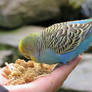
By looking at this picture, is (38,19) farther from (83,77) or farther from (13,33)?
(83,77)

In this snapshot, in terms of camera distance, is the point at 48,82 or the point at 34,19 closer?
the point at 48,82

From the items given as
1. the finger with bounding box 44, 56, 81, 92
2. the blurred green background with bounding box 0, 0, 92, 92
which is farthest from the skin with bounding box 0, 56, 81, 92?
the blurred green background with bounding box 0, 0, 92, 92

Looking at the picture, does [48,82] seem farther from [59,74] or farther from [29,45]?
[29,45]

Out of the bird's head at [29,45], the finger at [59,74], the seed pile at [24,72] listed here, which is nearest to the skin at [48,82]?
the finger at [59,74]

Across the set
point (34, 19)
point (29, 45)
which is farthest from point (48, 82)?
point (34, 19)

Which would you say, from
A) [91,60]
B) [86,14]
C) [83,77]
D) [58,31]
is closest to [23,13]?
[86,14]
